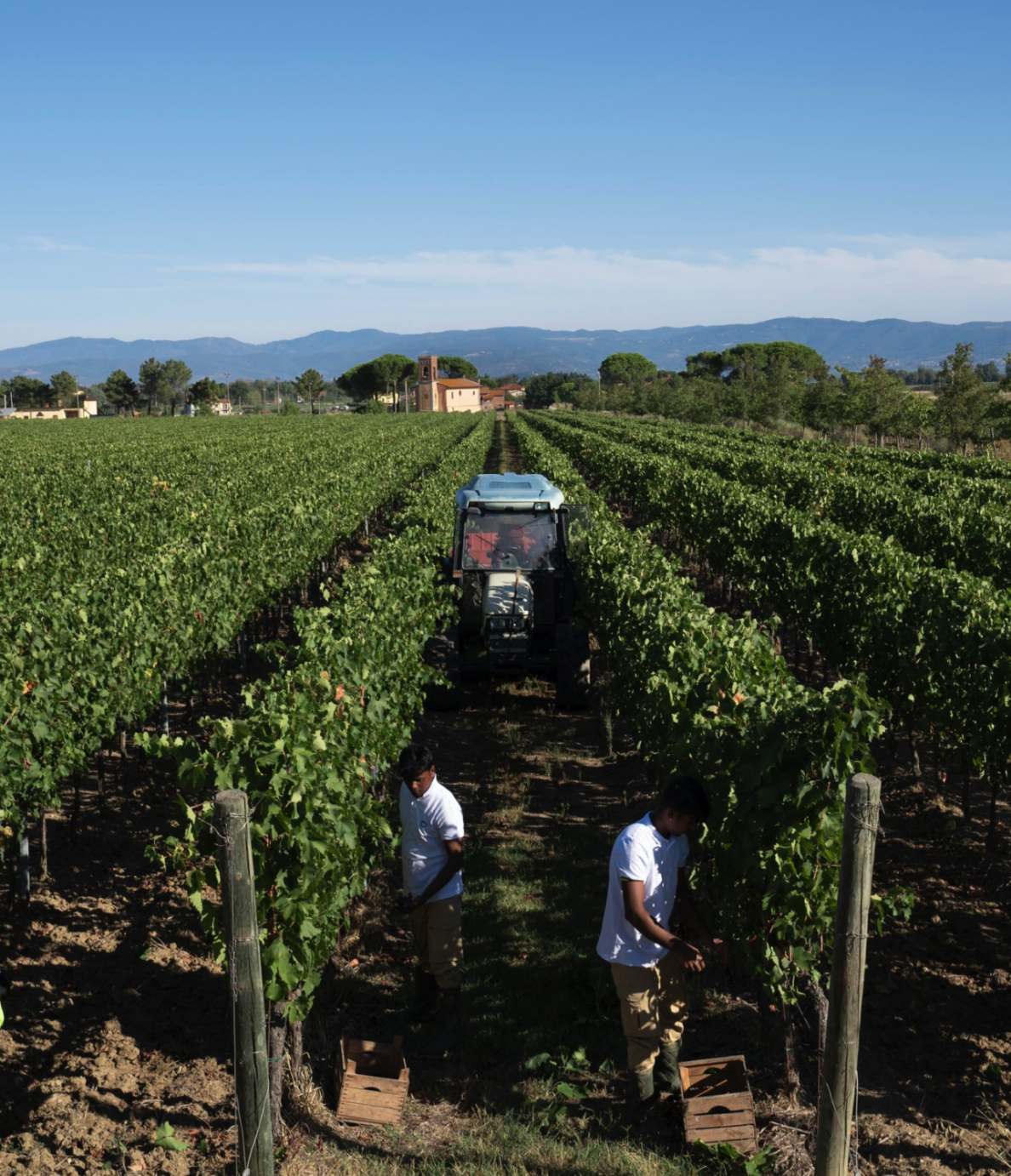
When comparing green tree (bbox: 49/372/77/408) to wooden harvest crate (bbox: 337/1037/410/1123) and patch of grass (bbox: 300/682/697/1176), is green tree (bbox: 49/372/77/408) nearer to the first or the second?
patch of grass (bbox: 300/682/697/1176)

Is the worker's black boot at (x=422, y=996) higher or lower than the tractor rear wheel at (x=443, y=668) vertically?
lower

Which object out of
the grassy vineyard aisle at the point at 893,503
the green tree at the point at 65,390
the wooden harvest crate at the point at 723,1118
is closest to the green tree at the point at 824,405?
the grassy vineyard aisle at the point at 893,503

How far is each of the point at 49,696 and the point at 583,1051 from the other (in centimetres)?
440

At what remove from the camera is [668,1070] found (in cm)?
454

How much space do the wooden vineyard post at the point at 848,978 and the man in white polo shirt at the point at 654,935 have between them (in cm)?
75

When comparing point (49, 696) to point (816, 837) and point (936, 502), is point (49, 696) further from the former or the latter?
point (936, 502)

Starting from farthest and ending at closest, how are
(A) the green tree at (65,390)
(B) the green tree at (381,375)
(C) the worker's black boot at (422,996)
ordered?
(B) the green tree at (381,375), (A) the green tree at (65,390), (C) the worker's black boot at (422,996)

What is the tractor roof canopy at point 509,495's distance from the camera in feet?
35.4

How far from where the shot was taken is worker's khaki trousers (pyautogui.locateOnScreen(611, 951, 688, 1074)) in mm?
4430

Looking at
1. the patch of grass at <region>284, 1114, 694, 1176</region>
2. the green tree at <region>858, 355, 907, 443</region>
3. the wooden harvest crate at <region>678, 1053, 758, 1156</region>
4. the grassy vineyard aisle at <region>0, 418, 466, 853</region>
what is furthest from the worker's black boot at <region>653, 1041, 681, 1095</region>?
the green tree at <region>858, 355, 907, 443</region>

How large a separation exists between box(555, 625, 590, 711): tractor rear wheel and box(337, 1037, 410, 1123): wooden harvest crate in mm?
5990

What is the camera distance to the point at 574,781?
902cm

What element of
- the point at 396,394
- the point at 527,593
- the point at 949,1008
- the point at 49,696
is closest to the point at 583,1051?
the point at 949,1008

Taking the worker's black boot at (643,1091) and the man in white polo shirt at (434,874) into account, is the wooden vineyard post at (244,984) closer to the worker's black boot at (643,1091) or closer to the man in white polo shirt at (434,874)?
the man in white polo shirt at (434,874)
